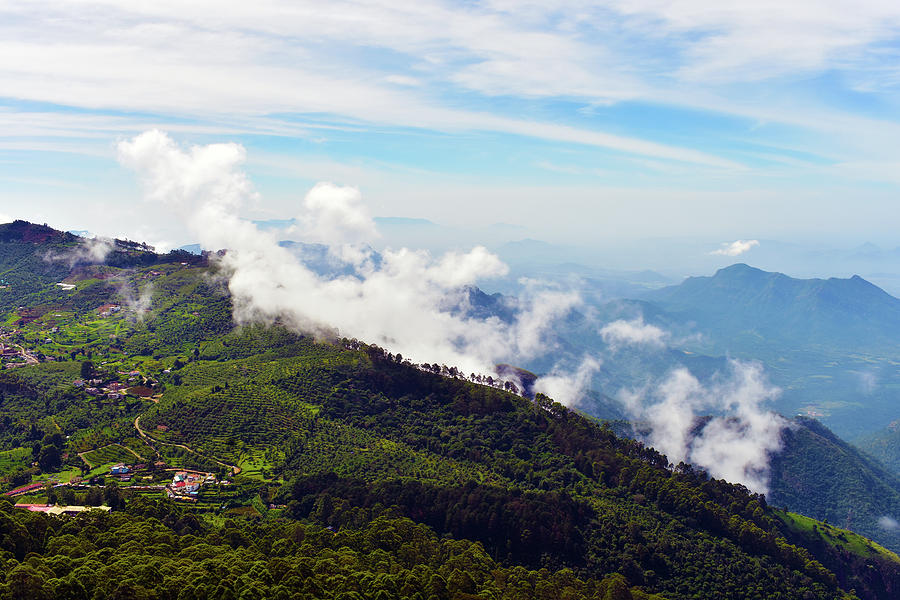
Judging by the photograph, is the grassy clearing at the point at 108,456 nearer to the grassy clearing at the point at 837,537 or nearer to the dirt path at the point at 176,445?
the dirt path at the point at 176,445

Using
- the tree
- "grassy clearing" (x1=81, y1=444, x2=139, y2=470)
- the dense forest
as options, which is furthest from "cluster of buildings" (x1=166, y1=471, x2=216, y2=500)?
the tree

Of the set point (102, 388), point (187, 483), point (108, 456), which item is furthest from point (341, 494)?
point (102, 388)

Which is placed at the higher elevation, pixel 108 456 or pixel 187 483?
pixel 108 456

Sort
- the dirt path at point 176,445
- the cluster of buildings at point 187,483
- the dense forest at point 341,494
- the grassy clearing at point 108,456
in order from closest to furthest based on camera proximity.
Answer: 1. the dense forest at point 341,494
2. the cluster of buildings at point 187,483
3. the grassy clearing at point 108,456
4. the dirt path at point 176,445

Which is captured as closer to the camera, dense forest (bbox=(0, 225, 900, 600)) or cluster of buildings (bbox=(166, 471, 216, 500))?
dense forest (bbox=(0, 225, 900, 600))

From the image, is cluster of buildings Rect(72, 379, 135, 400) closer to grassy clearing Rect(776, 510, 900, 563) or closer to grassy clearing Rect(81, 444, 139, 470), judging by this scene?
grassy clearing Rect(81, 444, 139, 470)

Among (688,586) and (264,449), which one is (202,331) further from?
(688,586)

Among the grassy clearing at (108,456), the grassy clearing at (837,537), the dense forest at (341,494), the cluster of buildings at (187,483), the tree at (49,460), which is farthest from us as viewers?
the grassy clearing at (837,537)

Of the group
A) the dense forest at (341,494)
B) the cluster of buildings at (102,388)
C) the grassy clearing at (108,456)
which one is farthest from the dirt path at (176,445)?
the cluster of buildings at (102,388)

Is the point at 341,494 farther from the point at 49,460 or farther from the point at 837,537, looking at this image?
the point at 837,537

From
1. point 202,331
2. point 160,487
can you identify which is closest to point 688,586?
point 160,487

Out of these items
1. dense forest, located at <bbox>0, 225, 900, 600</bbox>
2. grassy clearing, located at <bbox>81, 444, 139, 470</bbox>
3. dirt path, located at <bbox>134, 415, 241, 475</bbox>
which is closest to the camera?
dense forest, located at <bbox>0, 225, 900, 600</bbox>
